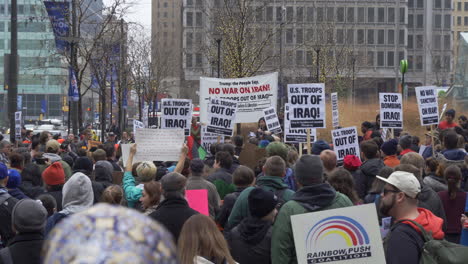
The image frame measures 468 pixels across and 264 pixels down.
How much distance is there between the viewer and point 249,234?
5602 mm

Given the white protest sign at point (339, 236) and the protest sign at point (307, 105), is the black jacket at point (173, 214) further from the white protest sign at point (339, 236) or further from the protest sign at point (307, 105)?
the protest sign at point (307, 105)

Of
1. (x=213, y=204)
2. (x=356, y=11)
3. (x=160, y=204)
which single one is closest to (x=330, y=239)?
(x=160, y=204)

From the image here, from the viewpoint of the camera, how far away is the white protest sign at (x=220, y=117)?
1534cm

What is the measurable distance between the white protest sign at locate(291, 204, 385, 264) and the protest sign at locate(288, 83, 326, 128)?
26.7ft

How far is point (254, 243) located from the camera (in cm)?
557

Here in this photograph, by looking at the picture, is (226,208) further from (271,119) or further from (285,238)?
(271,119)

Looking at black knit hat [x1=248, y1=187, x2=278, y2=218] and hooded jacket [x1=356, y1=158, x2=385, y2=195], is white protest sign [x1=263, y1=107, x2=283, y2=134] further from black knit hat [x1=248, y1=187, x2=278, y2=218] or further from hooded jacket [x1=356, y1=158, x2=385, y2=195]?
black knit hat [x1=248, y1=187, x2=278, y2=218]

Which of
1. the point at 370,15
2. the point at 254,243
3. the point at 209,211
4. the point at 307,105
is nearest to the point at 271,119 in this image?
the point at 307,105

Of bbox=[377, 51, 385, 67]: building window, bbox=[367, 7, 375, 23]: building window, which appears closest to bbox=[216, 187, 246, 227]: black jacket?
bbox=[367, 7, 375, 23]: building window

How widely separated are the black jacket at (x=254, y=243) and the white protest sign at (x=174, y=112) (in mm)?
10041

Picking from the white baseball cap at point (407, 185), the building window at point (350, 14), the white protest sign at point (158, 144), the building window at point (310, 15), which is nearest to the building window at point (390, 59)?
the building window at point (350, 14)

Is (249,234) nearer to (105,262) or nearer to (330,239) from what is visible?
(330,239)

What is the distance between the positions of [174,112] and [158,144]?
557 cm

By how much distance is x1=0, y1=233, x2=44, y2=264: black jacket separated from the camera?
512 cm
